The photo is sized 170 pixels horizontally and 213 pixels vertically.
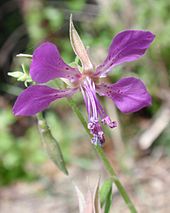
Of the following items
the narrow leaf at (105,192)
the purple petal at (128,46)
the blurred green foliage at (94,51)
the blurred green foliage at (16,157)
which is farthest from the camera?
the blurred green foliage at (94,51)

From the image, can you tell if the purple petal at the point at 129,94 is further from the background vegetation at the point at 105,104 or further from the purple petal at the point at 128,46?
the background vegetation at the point at 105,104

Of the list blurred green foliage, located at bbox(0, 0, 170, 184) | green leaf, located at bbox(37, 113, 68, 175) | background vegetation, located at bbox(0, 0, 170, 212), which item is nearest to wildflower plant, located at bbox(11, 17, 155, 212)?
green leaf, located at bbox(37, 113, 68, 175)

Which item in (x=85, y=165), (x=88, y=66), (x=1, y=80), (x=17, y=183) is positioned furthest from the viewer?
(x=1, y=80)

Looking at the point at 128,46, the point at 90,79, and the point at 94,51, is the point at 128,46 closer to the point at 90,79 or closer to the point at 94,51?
the point at 90,79

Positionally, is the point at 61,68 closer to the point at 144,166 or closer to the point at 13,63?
the point at 144,166

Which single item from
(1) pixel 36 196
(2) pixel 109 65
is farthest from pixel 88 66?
(1) pixel 36 196

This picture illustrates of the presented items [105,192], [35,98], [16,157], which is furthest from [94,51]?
[35,98]

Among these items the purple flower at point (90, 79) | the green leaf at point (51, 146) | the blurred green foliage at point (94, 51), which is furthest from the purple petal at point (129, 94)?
the blurred green foliage at point (94, 51)

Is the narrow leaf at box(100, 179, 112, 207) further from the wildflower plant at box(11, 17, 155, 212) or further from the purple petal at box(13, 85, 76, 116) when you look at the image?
the purple petal at box(13, 85, 76, 116)
